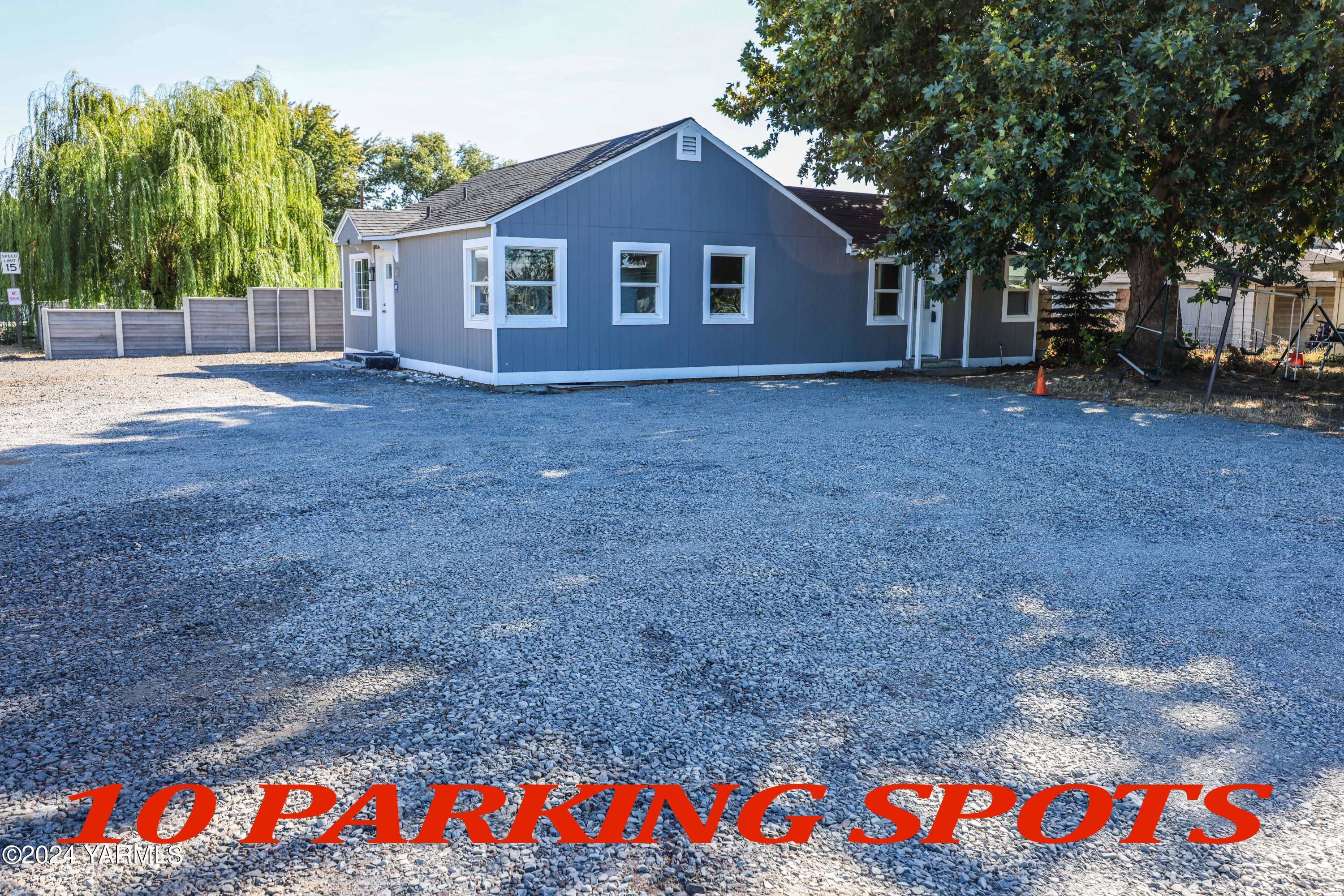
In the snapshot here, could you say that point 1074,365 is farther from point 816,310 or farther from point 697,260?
point 697,260

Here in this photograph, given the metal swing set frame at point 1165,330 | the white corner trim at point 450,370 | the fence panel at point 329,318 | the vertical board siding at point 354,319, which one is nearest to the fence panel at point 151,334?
A: the fence panel at point 329,318

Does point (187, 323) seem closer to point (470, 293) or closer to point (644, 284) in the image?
point (470, 293)

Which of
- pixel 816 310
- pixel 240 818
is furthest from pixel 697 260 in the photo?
pixel 240 818

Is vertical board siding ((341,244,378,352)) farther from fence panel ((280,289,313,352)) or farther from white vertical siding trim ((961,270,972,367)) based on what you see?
white vertical siding trim ((961,270,972,367))

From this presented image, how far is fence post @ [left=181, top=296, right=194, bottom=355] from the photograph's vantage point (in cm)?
2184

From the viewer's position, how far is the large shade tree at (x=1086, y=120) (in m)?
11.5

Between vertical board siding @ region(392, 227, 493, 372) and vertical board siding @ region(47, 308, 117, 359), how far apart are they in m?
7.34

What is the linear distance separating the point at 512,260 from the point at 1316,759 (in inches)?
527

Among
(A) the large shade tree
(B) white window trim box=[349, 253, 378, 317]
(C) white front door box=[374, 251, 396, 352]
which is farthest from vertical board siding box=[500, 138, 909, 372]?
(B) white window trim box=[349, 253, 378, 317]

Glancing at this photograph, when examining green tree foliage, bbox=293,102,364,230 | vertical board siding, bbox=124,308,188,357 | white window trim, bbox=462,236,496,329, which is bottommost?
vertical board siding, bbox=124,308,188,357

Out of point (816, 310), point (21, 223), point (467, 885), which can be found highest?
point (21, 223)

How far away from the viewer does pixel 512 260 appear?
15008mm

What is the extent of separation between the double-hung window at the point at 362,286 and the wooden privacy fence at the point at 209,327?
1.47 metres

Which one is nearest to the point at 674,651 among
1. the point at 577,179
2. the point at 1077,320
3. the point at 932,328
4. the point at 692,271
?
the point at 577,179
